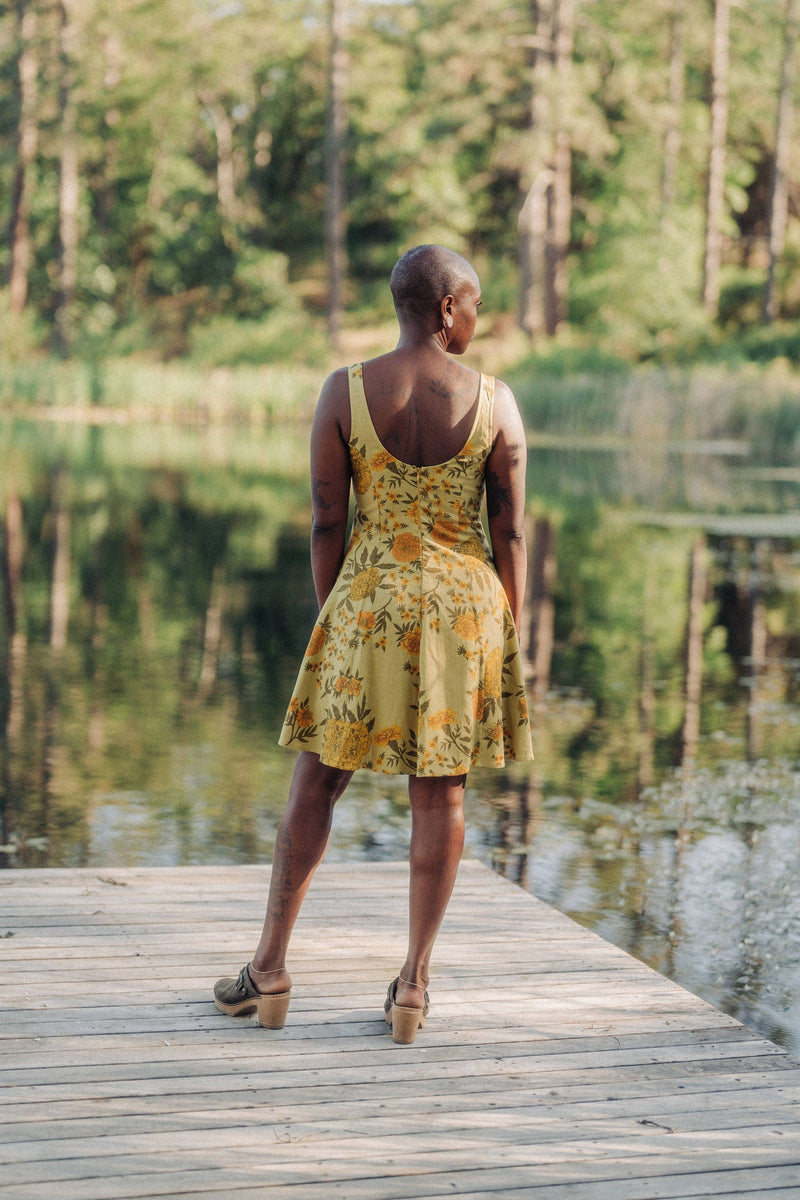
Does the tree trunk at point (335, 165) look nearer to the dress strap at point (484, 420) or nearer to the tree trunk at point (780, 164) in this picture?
the tree trunk at point (780, 164)

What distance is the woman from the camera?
315 centimetres

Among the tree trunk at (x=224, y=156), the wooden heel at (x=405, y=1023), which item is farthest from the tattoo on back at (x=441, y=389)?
the tree trunk at (x=224, y=156)

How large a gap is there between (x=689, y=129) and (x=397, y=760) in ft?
156

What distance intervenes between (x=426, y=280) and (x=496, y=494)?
470mm

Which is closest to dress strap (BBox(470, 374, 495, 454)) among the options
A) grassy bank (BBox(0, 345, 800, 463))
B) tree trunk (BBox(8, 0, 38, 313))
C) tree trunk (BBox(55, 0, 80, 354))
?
grassy bank (BBox(0, 345, 800, 463))

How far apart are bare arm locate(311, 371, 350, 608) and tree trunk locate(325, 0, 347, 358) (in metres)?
38.3

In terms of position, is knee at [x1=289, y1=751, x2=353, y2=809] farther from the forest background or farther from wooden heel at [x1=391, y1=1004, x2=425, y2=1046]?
the forest background

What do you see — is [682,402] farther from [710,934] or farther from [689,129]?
[710,934]

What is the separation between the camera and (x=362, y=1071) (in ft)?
9.95

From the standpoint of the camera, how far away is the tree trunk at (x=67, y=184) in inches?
1687

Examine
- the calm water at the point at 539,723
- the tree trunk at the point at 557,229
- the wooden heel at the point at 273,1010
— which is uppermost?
the tree trunk at the point at 557,229

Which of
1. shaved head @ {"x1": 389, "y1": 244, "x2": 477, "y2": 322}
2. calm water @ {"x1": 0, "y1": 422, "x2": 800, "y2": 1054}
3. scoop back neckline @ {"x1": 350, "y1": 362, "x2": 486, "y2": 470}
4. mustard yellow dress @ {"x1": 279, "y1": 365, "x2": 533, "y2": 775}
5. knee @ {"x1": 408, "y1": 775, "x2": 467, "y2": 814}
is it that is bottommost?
calm water @ {"x1": 0, "y1": 422, "x2": 800, "y2": 1054}

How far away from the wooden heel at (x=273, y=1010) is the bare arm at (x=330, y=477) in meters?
0.83

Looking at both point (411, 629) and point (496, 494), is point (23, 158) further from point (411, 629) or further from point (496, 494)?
point (411, 629)
